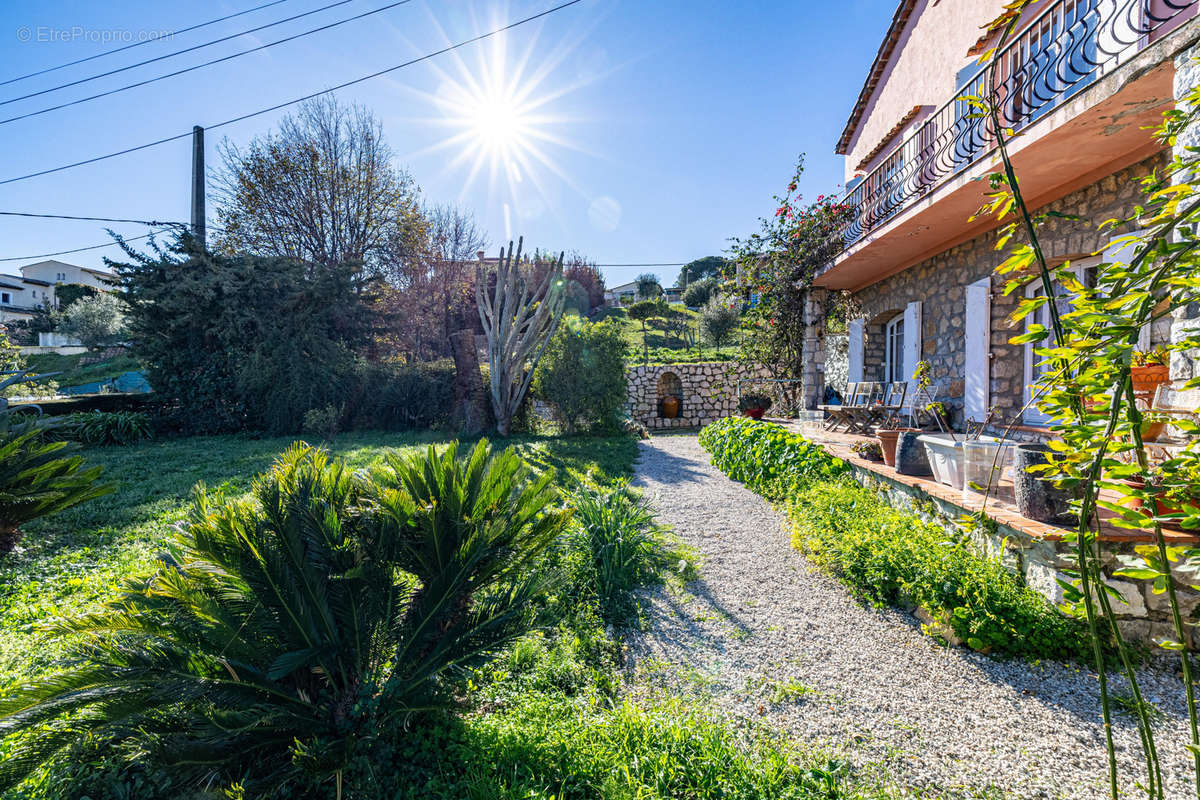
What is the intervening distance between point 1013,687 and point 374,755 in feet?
9.19

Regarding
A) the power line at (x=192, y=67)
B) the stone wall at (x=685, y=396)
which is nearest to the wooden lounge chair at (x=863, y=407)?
the stone wall at (x=685, y=396)

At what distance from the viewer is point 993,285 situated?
5.86m

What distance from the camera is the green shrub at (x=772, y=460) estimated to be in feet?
17.5

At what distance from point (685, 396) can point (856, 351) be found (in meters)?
6.65

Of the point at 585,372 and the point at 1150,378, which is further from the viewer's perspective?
the point at 585,372

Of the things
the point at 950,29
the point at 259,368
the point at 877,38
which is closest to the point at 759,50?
the point at 950,29

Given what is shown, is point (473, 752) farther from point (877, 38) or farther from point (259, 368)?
point (877, 38)

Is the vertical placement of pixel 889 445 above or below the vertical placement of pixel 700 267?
below

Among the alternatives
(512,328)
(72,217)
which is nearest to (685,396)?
(512,328)

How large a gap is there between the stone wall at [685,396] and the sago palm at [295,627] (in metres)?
13.1

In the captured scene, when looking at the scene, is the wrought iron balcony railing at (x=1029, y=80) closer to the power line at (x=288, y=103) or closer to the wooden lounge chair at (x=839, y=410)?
the wooden lounge chair at (x=839, y=410)

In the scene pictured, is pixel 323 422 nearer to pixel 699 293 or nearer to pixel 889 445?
pixel 889 445

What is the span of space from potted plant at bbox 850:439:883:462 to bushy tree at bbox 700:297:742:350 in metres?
14.3

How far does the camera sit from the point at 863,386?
848 cm
